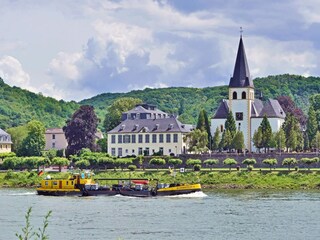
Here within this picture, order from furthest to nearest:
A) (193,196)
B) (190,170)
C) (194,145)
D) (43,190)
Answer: (194,145)
(190,170)
(43,190)
(193,196)

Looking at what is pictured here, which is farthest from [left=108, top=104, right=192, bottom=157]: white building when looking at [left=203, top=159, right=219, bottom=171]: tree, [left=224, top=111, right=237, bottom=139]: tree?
[left=203, top=159, right=219, bottom=171]: tree

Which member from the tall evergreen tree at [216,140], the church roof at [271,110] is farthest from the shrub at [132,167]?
the church roof at [271,110]

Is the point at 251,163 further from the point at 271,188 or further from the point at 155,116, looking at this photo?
the point at 155,116

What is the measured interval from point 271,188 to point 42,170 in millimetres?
33818

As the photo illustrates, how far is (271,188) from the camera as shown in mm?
94312

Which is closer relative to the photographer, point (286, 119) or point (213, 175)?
point (213, 175)

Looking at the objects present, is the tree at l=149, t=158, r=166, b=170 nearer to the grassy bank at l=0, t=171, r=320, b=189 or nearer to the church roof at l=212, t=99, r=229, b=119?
the grassy bank at l=0, t=171, r=320, b=189

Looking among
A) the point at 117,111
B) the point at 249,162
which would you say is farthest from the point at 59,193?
the point at 117,111

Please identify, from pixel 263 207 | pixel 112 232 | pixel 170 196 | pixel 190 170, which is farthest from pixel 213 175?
pixel 112 232

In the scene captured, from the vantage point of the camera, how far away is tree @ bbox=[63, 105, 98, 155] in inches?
5295

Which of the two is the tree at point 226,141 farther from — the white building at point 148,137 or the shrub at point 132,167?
the shrub at point 132,167

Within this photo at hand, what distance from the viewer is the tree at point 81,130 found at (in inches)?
5295

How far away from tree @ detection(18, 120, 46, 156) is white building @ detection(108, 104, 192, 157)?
10.9 metres

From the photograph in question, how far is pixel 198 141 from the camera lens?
122 meters
